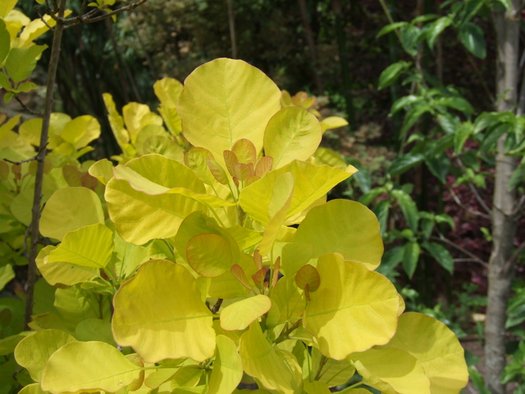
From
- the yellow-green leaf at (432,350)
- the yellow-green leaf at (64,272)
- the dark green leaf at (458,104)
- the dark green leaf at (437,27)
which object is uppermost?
the yellow-green leaf at (64,272)

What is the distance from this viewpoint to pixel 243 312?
39 centimetres

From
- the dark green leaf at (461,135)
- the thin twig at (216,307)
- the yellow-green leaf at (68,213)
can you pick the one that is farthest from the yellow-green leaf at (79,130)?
the dark green leaf at (461,135)

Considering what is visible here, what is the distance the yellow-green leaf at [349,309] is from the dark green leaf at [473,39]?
4.44 ft

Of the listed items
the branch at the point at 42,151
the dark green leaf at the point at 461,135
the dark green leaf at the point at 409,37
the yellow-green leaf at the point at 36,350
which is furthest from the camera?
the dark green leaf at the point at 409,37

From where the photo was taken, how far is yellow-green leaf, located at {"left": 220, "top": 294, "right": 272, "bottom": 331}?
0.38m

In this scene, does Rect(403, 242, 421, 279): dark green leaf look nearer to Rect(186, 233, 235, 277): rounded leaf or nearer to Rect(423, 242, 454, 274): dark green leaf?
Rect(423, 242, 454, 274): dark green leaf

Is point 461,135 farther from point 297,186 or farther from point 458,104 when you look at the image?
point 297,186

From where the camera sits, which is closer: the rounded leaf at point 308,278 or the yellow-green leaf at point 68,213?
the rounded leaf at point 308,278

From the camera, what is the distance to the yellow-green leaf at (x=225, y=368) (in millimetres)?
393

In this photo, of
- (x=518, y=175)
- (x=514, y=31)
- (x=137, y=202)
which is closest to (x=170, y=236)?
(x=137, y=202)

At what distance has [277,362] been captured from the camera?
41 centimetres

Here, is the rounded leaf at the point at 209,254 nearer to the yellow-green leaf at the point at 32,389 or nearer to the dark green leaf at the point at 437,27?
the yellow-green leaf at the point at 32,389

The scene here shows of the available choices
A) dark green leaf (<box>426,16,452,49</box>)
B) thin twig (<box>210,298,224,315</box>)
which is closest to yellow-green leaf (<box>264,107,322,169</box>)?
thin twig (<box>210,298,224,315</box>)

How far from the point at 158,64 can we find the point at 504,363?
2.68 metres
